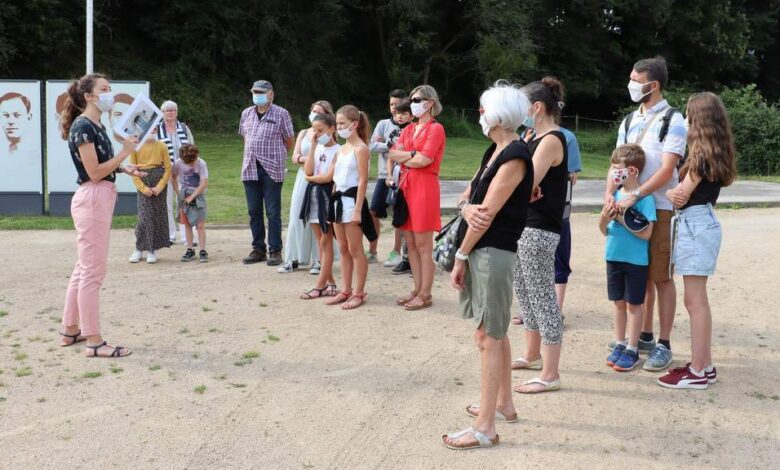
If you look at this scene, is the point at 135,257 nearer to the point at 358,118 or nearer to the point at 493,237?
the point at 358,118

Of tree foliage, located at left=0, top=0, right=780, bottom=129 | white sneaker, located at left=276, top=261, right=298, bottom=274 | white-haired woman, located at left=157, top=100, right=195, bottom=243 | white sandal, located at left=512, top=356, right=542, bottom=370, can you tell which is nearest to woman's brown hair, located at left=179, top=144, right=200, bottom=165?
white-haired woman, located at left=157, top=100, right=195, bottom=243

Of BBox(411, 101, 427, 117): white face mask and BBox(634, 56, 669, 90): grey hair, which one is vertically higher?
BBox(634, 56, 669, 90): grey hair

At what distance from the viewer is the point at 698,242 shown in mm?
4879

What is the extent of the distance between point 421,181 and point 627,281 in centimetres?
224

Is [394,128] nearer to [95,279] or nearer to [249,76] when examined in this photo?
[95,279]

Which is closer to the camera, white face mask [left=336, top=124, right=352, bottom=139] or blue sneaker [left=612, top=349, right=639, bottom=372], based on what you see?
blue sneaker [left=612, top=349, right=639, bottom=372]

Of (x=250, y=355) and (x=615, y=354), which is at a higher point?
(x=615, y=354)

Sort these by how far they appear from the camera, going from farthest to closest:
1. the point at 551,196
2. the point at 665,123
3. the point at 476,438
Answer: the point at 665,123, the point at 551,196, the point at 476,438

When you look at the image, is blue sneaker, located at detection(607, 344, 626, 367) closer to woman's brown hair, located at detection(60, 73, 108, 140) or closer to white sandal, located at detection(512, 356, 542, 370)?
white sandal, located at detection(512, 356, 542, 370)

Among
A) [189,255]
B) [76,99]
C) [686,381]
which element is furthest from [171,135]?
[686,381]

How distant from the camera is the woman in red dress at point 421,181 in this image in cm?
670

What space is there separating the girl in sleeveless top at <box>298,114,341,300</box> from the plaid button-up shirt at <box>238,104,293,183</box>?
3.61ft

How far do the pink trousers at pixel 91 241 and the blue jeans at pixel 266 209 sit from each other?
327cm

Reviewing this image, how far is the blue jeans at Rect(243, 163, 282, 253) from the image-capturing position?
8750 millimetres
